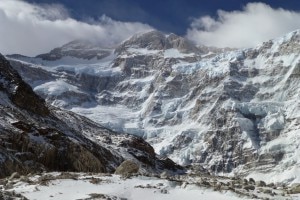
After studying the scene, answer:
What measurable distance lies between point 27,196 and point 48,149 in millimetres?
39975

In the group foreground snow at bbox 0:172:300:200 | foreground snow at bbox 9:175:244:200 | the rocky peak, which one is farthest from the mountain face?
foreground snow at bbox 9:175:244:200

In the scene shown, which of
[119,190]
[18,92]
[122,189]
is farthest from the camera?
[18,92]

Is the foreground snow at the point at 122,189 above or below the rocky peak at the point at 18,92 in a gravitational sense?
below

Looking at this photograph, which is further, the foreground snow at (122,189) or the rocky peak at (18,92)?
the rocky peak at (18,92)

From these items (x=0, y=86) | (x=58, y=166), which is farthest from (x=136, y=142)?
(x=58, y=166)

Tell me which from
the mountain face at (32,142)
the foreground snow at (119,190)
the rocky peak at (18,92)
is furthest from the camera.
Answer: the rocky peak at (18,92)

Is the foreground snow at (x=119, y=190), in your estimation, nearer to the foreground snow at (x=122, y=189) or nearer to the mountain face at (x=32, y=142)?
the foreground snow at (x=122, y=189)

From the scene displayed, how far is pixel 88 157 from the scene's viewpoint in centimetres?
7712

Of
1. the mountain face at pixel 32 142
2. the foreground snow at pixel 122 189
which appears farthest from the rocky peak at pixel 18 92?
the foreground snow at pixel 122 189

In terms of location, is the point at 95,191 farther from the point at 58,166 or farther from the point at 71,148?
the point at 71,148

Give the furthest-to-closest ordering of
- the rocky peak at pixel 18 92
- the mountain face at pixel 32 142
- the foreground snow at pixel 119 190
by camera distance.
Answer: the rocky peak at pixel 18 92
the mountain face at pixel 32 142
the foreground snow at pixel 119 190

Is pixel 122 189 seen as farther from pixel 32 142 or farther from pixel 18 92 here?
pixel 18 92

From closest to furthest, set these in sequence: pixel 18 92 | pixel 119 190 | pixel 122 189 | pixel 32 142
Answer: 1. pixel 119 190
2. pixel 122 189
3. pixel 32 142
4. pixel 18 92

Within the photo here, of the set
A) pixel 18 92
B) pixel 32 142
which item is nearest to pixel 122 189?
pixel 32 142
